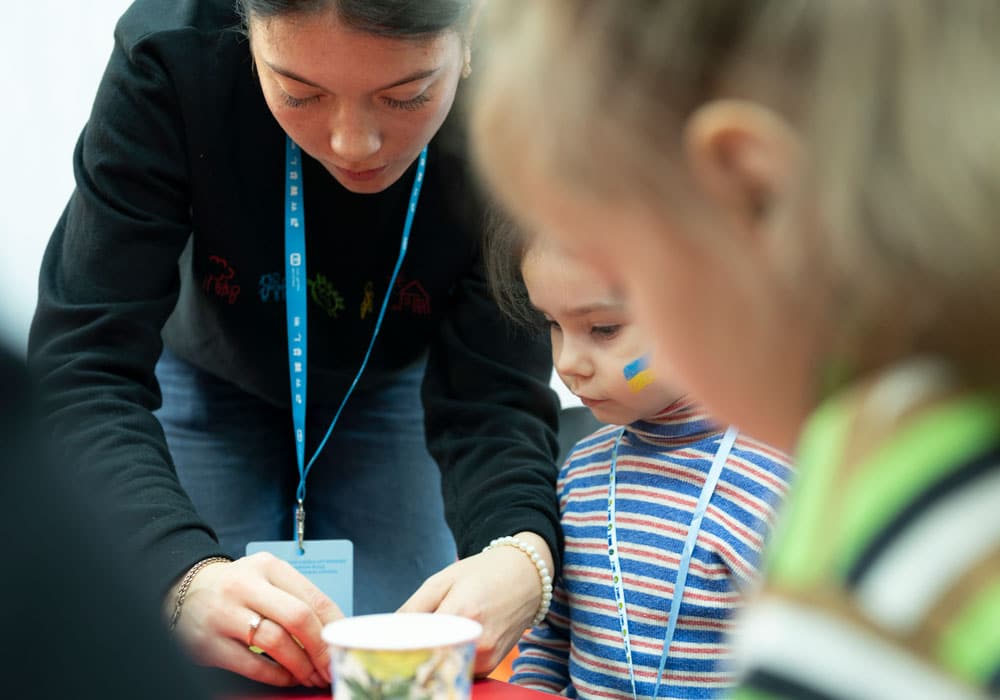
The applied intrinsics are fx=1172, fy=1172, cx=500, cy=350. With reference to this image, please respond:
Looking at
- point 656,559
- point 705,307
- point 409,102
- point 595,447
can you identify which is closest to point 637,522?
point 656,559

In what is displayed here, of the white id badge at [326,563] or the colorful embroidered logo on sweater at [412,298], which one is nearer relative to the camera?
the white id badge at [326,563]

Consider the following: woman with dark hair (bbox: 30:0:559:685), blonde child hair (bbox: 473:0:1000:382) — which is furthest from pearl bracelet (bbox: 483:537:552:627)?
blonde child hair (bbox: 473:0:1000:382)

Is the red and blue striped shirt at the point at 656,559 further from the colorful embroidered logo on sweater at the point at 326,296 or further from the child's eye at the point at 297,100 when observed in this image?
the child's eye at the point at 297,100

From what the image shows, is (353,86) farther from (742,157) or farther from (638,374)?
(742,157)

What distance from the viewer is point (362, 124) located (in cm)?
125

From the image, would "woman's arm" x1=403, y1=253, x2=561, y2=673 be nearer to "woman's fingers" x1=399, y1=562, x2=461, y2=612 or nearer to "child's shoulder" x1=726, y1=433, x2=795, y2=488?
"woman's fingers" x1=399, y1=562, x2=461, y2=612

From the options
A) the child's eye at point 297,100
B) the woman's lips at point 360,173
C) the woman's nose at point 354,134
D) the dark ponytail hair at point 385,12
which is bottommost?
the woman's lips at point 360,173

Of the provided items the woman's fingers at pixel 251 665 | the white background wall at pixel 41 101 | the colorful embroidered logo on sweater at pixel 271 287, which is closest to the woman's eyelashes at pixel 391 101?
the colorful embroidered logo on sweater at pixel 271 287

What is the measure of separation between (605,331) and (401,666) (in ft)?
2.00

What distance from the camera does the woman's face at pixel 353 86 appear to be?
46.9 inches

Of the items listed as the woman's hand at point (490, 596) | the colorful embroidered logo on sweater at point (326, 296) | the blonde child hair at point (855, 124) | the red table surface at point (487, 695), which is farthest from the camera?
the colorful embroidered logo on sweater at point (326, 296)

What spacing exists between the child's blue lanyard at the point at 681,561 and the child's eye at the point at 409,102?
0.50 m

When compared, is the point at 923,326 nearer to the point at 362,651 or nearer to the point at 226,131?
the point at 362,651

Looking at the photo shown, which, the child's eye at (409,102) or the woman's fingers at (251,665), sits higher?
Result: the child's eye at (409,102)
